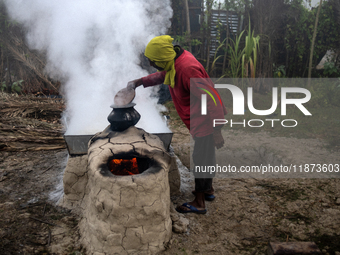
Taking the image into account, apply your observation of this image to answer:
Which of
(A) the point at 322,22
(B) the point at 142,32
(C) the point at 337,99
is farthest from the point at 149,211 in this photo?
(A) the point at 322,22

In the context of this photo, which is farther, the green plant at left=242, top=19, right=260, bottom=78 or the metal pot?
the green plant at left=242, top=19, right=260, bottom=78

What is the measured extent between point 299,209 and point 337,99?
174 inches

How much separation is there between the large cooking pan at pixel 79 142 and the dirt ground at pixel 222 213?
615 millimetres

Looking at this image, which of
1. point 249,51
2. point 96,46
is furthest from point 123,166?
point 249,51

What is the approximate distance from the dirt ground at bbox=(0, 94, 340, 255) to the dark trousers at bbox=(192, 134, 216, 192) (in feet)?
0.97

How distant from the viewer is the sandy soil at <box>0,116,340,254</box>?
2.27 m

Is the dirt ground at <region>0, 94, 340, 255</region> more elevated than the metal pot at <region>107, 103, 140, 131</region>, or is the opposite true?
the metal pot at <region>107, 103, 140, 131</region>

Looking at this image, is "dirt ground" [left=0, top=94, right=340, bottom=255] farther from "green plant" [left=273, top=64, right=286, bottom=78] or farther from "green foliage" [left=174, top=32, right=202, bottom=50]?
"green foliage" [left=174, top=32, right=202, bottom=50]

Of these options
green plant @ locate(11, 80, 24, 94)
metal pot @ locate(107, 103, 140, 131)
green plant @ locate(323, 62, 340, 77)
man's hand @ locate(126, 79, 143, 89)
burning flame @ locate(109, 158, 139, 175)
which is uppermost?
man's hand @ locate(126, 79, 143, 89)

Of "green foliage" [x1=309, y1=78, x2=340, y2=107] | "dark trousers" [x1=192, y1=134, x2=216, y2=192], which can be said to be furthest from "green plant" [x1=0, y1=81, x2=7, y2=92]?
"green foliage" [x1=309, y1=78, x2=340, y2=107]

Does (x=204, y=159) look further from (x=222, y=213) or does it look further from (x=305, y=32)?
(x=305, y=32)

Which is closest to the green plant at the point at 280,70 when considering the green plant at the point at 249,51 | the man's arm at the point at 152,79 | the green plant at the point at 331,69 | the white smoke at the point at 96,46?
the green plant at the point at 331,69

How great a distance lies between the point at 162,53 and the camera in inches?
95.0

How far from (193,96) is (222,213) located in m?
1.21
